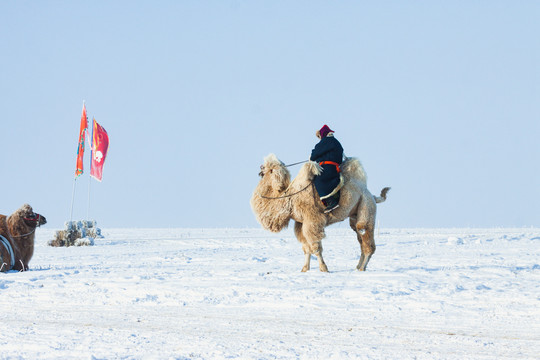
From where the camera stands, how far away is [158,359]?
4.09 metres

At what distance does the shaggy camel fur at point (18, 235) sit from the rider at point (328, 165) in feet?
19.7

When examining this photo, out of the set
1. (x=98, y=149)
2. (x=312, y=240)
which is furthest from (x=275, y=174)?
(x=98, y=149)

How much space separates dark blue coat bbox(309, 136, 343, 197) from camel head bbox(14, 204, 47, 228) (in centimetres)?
592

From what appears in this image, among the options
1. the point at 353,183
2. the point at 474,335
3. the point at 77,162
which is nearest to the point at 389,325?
the point at 474,335

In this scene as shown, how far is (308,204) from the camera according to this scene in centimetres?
905

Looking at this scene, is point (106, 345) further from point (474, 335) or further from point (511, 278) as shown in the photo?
point (511, 278)

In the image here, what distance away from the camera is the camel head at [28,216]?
37.8 ft

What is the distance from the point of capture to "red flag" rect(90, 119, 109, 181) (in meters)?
26.8

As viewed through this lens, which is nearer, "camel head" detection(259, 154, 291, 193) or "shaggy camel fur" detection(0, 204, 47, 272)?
"camel head" detection(259, 154, 291, 193)

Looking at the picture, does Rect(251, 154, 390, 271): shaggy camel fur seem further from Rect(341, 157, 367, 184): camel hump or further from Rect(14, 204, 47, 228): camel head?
Rect(14, 204, 47, 228): camel head

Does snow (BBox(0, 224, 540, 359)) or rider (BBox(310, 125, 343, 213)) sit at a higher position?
rider (BBox(310, 125, 343, 213))

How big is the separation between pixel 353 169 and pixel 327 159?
1.91 ft

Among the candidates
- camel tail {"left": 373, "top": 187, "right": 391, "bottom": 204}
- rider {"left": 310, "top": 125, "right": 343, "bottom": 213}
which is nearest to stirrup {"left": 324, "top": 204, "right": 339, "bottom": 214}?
rider {"left": 310, "top": 125, "right": 343, "bottom": 213}

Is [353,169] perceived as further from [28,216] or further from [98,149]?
[98,149]
